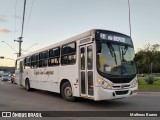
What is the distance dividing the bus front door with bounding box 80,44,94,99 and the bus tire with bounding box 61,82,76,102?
4.35 feet

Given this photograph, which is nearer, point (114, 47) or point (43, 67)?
point (114, 47)

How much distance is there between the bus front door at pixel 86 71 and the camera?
11.6 meters

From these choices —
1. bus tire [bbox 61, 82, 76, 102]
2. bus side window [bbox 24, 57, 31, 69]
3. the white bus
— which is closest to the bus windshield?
the white bus

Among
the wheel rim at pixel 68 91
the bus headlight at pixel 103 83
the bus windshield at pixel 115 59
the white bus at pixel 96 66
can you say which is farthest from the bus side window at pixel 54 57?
the bus headlight at pixel 103 83

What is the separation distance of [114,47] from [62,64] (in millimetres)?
3391

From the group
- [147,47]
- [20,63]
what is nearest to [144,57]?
[147,47]

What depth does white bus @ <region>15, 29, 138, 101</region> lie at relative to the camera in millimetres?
11273

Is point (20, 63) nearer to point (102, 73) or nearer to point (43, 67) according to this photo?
point (43, 67)

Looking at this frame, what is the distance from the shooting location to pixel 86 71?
39.1 feet

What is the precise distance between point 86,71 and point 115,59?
4.49 ft

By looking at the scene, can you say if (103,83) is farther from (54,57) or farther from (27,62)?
(27,62)

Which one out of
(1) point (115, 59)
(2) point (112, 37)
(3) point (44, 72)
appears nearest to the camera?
(1) point (115, 59)

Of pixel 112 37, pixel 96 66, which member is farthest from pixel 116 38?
pixel 96 66

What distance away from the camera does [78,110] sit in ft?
36.0
